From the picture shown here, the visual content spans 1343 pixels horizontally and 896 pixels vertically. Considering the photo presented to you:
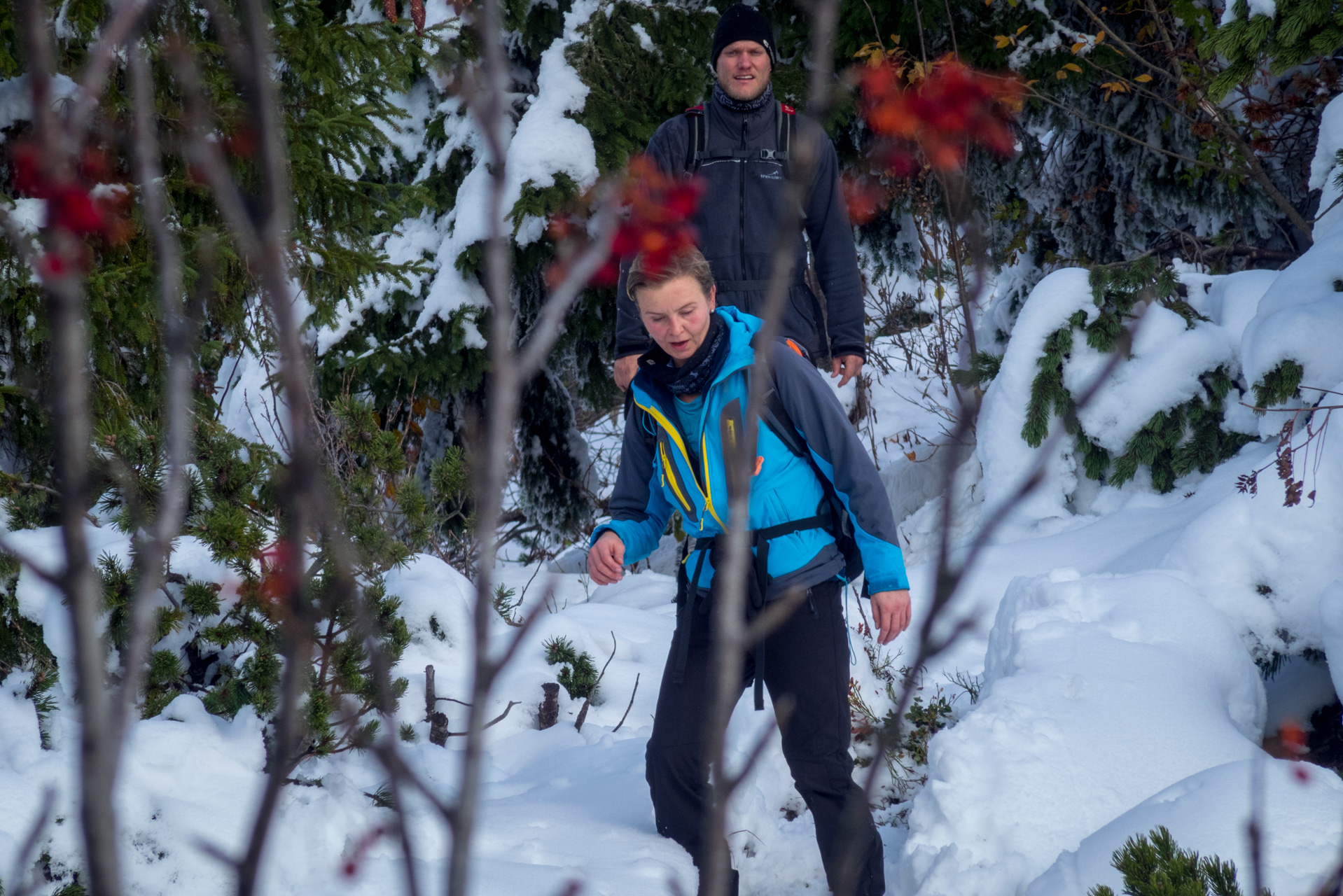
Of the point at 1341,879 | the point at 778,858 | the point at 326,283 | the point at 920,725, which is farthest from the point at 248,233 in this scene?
the point at 326,283

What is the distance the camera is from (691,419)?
2293 mm

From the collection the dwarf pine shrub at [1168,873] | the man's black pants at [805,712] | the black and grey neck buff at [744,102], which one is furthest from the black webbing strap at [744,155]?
the dwarf pine shrub at [1168,873]

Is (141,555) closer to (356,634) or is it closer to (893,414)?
(356,634)

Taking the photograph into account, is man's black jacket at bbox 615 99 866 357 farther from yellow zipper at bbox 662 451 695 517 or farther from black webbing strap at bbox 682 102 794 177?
yellow zipper at bbox 662 451 695 517

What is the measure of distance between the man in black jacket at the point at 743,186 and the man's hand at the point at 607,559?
838 millimetres

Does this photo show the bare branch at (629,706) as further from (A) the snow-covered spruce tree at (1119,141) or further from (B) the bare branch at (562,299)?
(B) the bare branch at (562,299)

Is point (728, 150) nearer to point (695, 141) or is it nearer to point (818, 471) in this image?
point (695, 141)

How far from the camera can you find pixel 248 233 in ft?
1.79

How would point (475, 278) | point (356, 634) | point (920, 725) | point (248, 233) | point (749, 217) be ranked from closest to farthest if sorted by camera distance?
point (248, 233), point (356, 634), point (749, 217), point (920, 725), point (475, 278)

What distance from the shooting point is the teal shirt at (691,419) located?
7.45 ft

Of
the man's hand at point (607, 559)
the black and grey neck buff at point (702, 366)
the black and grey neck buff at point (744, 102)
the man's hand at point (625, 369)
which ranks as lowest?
the man's hand at point (607, 559)

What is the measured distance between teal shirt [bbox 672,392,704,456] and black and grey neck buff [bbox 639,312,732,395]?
0.04m

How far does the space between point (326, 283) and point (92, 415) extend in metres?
1.24

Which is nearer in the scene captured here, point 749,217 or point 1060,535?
point 749,217
